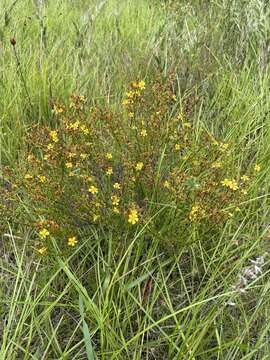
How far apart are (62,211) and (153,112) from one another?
47cm

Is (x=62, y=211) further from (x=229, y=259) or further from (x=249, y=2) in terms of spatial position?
(x=249, y=2)

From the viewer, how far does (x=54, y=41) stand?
2.77 metres

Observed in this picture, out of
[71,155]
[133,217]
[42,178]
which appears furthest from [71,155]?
[133,217]

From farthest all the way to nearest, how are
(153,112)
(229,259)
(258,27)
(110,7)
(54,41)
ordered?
(110,7) → (54,41) → (258,27) → (153,112) → (229,259)

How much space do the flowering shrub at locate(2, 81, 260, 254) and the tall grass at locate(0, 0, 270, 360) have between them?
0.23ft

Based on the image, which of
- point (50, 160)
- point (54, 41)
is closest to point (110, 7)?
point (54, 41)

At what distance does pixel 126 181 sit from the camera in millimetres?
1452

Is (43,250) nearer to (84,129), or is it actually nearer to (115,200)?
(115,200)

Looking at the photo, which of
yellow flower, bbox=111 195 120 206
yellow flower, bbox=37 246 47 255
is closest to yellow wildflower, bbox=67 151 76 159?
yellow flower, bbox=111 195 120 206

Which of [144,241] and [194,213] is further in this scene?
[144,241]

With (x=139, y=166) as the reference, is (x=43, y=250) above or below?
below

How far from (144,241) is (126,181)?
0.20 meters

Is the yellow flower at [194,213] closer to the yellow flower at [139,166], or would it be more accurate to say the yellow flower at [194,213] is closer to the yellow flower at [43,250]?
the yellow flower at [139,166]

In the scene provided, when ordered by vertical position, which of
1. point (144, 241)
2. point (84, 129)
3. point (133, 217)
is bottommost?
point (144, 241)
